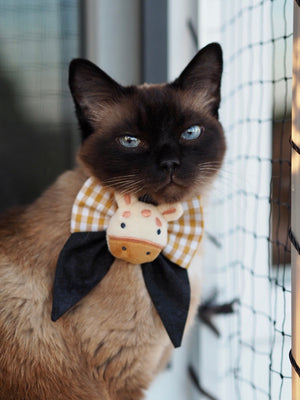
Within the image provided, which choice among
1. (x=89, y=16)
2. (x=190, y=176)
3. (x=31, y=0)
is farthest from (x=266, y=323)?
(x=31, y=0)

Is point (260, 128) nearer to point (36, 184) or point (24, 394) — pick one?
point (36, 184)

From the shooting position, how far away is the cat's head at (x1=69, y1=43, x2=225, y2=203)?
99cm

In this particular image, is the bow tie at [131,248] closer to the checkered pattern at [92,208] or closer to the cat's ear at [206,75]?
the checkered pattern at [92,208]

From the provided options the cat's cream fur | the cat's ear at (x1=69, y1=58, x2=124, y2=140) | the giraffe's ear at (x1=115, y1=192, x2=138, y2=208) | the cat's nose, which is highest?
the cat's ear at (x1=69, y1=58, x2=124, y2=140)

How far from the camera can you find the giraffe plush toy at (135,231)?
99cm

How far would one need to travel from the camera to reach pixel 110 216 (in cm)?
106

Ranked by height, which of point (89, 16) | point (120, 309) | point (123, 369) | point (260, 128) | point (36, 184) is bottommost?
point (123, 369)

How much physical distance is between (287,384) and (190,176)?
2.14 feet

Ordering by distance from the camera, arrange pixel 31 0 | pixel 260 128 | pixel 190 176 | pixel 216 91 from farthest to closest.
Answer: pixel 31 0 → pixel 260 128 → pixel 216 91 → pixel 190 176

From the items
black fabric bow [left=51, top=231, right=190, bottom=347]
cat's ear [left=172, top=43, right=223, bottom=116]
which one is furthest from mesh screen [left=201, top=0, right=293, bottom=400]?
black fabric bow [left=51, top=231, right=190, bottom=347]

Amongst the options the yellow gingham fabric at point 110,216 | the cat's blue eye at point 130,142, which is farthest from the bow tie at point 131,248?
the cat's blue eye at point 130,142

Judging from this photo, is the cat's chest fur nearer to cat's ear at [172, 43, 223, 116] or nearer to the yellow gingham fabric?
the yellow gingham fabric

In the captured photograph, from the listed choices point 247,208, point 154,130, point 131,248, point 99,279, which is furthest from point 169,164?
point 247,208

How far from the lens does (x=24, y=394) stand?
1.03 m
